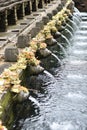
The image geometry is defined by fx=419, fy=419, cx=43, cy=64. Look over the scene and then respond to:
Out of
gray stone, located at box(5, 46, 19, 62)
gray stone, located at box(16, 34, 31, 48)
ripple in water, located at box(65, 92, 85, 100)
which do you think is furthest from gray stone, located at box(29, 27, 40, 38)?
ripple in water, located at box(65, 92, 85, 100)

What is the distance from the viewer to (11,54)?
40.4ft

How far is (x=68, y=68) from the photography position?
15.5 m

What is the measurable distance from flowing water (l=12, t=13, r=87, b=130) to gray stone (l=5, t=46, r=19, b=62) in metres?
1.18

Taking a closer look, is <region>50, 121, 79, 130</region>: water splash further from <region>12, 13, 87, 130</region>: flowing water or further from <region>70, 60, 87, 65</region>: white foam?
<region>70, 60, 87, 65</region>: white foam

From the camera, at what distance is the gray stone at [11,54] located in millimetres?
12219

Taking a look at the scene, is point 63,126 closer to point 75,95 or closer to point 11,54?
point 75,95

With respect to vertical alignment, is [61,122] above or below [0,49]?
below

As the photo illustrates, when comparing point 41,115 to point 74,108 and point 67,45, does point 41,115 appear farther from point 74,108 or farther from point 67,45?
point 67,45

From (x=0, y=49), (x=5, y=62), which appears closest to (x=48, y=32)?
(x=0, y=49)

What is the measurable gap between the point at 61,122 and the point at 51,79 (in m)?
3.50

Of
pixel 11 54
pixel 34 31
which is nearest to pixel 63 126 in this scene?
pixel 11 54

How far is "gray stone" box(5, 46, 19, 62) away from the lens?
12.2 metres

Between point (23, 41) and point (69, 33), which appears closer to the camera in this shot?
point (23, 41)

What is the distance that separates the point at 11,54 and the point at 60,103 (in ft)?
6.91
